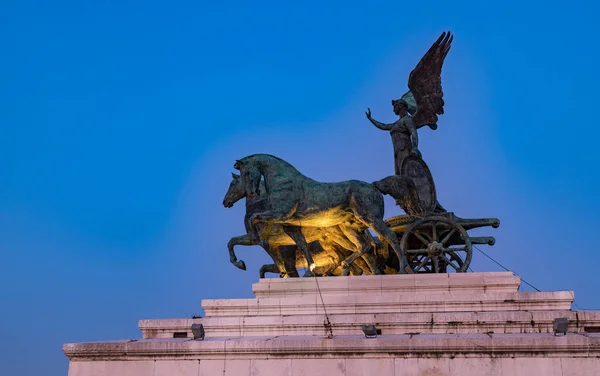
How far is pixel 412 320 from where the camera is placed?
37.0 ft

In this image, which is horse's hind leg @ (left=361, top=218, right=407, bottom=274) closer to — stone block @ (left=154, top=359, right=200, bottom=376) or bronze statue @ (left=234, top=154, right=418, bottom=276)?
bronze statue @ (left=234, top=154, right=418, bottom=276)

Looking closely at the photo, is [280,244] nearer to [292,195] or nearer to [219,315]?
[292,195]

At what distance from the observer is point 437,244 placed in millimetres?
16047

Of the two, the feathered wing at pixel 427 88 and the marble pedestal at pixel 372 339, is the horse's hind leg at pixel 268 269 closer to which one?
the marble pedestal at pixel 372 339

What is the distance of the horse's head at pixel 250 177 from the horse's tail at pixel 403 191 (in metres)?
2.57

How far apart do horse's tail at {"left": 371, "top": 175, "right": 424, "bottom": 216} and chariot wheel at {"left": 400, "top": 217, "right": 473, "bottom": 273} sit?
47cm

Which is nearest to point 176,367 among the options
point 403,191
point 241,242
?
point 241,242

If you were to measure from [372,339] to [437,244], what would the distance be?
6530mm

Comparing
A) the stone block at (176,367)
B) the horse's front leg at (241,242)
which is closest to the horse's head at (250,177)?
the horse's front leg at (241,242)

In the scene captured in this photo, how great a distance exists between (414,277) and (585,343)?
460 cm

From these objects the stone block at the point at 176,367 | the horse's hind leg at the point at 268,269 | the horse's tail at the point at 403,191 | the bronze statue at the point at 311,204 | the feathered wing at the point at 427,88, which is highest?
the feathered wing at the point at 427,88

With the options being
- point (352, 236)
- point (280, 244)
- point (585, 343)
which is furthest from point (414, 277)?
A: point (585, 343)

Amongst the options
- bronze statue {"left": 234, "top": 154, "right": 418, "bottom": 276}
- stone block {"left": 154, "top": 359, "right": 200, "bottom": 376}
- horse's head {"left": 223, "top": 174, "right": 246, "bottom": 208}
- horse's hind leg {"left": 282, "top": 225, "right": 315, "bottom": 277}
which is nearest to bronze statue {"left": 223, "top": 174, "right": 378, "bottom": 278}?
horse's head {"left": 223, "top": 174, "right": 246, "bottom": 208}

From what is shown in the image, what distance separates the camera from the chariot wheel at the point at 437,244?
16.0 metres
